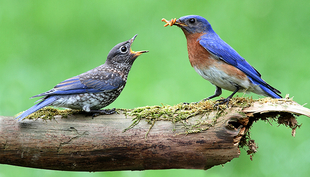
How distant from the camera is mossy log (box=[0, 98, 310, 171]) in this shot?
4324 mm

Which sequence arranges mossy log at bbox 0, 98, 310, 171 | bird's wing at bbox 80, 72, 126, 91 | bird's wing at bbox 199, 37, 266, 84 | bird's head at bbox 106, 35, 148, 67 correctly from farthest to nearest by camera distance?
bird's head at bbox 106, 35, 148, 67
bird's wing at bbox 199, 37, 266, 84
bird's wing at bbox 80, 72, 126, 91
mossy log at bbox 0, 98, 310, 171

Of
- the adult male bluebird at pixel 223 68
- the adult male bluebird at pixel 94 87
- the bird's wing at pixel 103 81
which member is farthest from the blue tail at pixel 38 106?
the adult male bluebird at pixel 223 68

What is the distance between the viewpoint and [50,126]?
4.61m

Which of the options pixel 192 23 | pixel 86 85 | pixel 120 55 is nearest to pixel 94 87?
pixel 86 85

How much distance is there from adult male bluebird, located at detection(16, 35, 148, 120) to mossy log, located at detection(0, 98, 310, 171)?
12.9 inches

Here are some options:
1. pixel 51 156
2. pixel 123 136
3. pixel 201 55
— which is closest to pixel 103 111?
pixel 123 136

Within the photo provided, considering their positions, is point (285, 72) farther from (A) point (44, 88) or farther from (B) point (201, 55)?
(A) point (44, 88)

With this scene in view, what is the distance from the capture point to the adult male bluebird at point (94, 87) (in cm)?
482

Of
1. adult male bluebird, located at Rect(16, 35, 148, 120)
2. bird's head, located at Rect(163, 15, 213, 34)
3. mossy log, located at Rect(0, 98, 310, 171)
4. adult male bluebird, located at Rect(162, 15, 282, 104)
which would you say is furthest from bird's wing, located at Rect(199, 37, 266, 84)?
adult male bluebird, located at Rect(16, 35, 148, 120)

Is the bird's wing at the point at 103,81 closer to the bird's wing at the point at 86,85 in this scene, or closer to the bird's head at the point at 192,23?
the bird's wing at the point at 86,85

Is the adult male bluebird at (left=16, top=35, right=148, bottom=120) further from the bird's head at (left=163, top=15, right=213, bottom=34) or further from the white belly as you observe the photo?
the white belly

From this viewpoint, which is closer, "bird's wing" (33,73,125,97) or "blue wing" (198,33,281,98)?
"bird's wing" (33,73,125,97)

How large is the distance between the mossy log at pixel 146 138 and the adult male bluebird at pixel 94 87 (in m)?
0.33

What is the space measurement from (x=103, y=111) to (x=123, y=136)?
1.92ft
